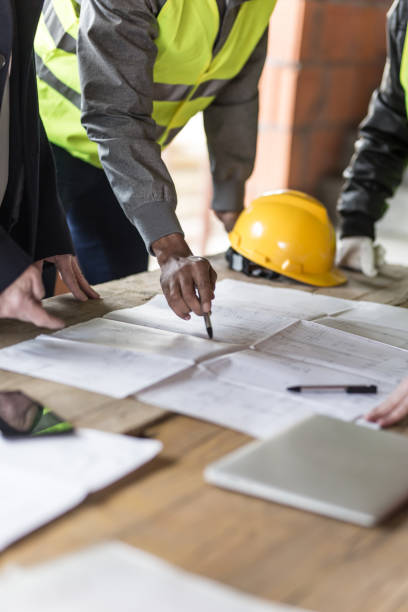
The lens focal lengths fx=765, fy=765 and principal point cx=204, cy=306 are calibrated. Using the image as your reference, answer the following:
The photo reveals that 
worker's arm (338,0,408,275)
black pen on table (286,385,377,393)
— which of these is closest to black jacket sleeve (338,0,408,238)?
worker's arm (338,0,408,275)

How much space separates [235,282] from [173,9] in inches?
23.7

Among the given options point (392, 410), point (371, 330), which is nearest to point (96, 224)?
point (371, 330)

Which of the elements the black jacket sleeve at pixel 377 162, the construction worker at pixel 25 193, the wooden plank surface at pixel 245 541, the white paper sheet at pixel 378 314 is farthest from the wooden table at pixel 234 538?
the black jacket sleeve at pixel 377 162

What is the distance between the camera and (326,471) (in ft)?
2.66

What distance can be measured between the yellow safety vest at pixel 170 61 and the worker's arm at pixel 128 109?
10cm

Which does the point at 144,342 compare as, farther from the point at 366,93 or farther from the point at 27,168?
the point at 366,93

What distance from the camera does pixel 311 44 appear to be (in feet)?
13.3

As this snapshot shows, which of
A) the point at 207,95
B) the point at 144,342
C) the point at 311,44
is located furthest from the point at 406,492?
the point at 311,44

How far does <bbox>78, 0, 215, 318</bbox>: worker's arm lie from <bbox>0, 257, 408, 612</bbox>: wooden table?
2.24ft

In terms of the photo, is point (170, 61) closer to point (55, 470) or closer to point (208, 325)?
point (208, 325)

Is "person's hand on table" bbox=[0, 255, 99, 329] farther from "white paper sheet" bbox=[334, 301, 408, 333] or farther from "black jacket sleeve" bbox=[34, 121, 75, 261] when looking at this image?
"white paper sheet" bbox=[334, 301, 408, 333]

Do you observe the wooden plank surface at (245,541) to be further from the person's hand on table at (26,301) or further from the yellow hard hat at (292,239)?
the yellow hard hat at (292,239)

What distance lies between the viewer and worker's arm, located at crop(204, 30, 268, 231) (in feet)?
6.44

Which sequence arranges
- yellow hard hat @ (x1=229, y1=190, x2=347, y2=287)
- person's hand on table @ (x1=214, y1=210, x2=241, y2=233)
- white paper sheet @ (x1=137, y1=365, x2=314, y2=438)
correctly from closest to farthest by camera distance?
white paper sheet @ (x1=137, y1=365, x2=314, y2=438)
yellow hard hat @ (x1=229, y1=190, x2=347, y2=287)
person's hand on table @ (x1=214, y1=210, x2=241, y2=233)
